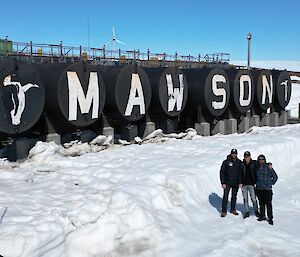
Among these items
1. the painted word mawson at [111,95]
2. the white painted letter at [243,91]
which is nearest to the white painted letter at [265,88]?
the painted word mawson at [111,95]

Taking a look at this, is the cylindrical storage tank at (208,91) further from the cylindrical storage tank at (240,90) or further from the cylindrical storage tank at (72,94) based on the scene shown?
the cylindrical storage tank at (72,94)

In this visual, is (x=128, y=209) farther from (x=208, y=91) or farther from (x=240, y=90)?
(x=240, y=90)

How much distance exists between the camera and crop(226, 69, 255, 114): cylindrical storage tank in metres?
18.8

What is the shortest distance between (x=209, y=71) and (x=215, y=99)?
120cm

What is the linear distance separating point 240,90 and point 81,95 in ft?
30.4

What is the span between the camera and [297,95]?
43156mm

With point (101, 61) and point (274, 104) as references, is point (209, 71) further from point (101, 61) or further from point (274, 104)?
point (101, 61)

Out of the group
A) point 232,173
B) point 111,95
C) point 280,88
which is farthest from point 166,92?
point 280,88

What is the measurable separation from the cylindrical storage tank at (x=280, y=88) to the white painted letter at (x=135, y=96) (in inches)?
436

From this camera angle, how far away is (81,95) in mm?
12359

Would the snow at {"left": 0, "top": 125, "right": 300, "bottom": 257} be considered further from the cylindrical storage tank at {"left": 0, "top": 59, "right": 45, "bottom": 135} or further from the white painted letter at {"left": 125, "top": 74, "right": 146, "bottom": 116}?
the white painted letter at {"left": 125, "top": 74, "right": 146, "bottom": 116}

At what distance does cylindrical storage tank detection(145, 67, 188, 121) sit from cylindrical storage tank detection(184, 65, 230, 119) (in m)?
0.99

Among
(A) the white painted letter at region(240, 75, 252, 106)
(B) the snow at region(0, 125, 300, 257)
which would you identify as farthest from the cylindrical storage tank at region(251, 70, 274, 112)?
(B) the snow at region(0, 125, 300, 257)

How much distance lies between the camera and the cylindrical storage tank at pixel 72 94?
38.5 feet
